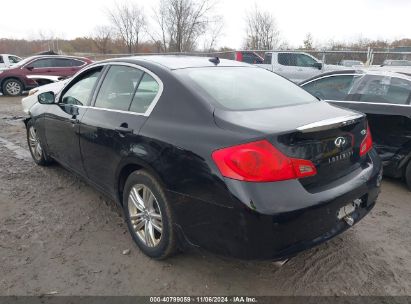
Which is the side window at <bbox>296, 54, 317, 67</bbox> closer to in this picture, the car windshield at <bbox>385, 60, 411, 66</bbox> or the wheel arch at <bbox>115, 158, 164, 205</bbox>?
the car windshield at <bbox>385, 60, 411, 66</bbox>

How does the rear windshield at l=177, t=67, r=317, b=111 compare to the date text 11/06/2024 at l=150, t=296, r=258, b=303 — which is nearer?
the date text 11/06/2024 at l=150, t=296, r=258, b=303

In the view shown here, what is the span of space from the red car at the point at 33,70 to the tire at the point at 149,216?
12429 millimetres

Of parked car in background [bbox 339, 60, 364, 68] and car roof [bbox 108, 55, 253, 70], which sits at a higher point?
car roof [bbox 108, 55, 253, 70]

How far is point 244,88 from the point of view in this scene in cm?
287

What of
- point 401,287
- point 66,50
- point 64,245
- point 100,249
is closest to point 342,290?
point 401,287

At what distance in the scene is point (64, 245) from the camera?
303 cm

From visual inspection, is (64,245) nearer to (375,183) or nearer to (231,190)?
(231,190)

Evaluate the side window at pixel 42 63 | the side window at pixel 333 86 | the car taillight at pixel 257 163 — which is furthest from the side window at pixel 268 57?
the car taillight at pixel 257 163

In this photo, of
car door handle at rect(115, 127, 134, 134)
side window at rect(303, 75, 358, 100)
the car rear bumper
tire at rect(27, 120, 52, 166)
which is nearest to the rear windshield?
car door handle at rect(115, 127, 134, 134)

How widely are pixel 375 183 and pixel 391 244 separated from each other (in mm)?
746

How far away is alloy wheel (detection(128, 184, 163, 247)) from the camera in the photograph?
8.89 feet

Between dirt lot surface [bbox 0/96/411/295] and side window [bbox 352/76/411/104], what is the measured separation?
1.38m

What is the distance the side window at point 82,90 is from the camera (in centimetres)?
359

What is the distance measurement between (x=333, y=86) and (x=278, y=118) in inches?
125
